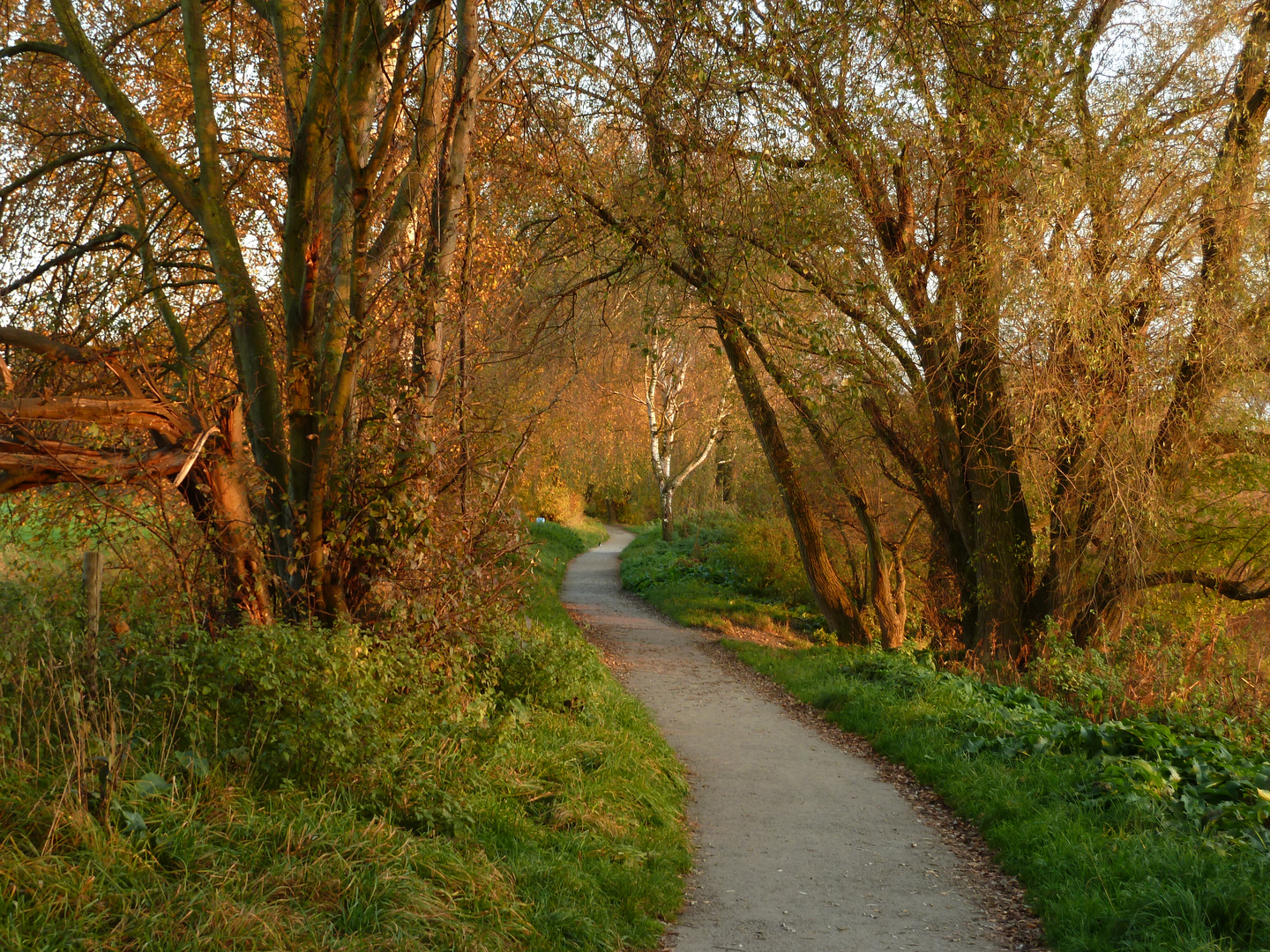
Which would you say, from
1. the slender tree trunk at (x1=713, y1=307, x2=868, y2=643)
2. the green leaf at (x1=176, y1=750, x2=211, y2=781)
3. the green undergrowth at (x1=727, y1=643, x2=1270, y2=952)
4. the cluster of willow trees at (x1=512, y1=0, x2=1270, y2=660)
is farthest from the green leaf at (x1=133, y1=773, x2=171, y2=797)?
the slender tree trunk at (x1=713, y1=307, x2=868, y2=643)

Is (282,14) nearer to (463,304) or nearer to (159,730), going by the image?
(463,304)

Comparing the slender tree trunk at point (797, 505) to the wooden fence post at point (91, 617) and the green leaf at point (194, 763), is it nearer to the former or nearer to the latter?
the wooden fence post at point (91, 617)

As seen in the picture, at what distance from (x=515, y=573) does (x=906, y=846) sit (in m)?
3.85

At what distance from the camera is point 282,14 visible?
7582 mm

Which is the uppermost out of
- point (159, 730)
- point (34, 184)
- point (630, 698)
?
point (34, 184)

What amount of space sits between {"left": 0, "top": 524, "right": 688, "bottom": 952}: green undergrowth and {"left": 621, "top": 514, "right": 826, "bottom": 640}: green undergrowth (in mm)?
11597

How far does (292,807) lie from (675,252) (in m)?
9.32

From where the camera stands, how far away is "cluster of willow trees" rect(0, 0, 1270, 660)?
24.0 feet

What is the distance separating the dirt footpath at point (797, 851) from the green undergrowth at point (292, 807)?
34 centimetres

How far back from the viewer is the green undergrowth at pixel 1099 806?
188 inches

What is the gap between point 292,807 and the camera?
15.8ft

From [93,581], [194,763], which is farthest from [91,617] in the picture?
[194,763]

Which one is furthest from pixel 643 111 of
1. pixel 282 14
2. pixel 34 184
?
pixel 34 184

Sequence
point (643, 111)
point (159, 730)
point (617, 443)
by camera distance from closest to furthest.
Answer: point (159, 730) → point (643, 111) → point (617, 443)
